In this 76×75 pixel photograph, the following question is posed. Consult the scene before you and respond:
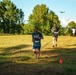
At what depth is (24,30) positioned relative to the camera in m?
102

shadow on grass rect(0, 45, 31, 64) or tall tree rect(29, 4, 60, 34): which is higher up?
tall tree rect(29, 4, 60, 34)

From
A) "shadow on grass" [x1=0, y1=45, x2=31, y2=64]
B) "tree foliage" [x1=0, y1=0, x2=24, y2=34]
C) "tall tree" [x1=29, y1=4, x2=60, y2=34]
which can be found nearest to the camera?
"shadow on grass" [x1=0, y1=45, x2=31, y2=64]

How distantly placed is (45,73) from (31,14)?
87.9 m

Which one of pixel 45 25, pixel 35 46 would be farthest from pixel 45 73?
pixel 45 25

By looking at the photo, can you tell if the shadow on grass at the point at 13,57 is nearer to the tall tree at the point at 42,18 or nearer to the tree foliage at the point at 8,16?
the tall tree at the point at 42,18

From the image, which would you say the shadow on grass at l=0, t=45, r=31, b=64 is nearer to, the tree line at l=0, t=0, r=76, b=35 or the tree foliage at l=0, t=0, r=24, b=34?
the tree line at l=0, t=0, r=76, b=35

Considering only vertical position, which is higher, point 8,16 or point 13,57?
point 8,16

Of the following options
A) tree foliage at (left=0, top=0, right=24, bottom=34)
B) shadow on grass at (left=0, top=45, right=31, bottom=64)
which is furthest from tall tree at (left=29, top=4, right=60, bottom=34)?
shadow on grass at (left=0, top=45, right=31, bottom=64)

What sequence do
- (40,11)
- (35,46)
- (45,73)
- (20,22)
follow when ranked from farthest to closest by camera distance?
(20,22)
(40,11)
(35,46)
(45,73)

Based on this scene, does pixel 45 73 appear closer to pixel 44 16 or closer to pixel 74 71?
pixel 74 71

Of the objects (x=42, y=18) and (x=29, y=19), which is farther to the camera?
(x=29, y=19)

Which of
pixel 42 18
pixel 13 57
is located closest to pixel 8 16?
pixel 42 18

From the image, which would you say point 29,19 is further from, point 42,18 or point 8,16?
point 8,16

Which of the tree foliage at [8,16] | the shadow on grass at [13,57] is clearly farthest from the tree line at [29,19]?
the shadow on grass at [13,57]
